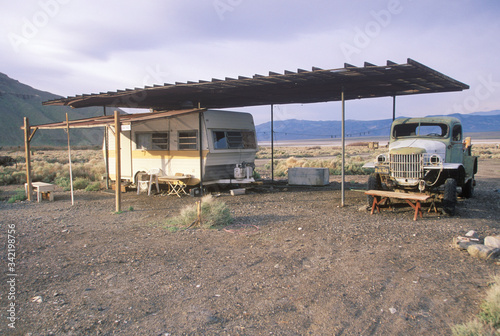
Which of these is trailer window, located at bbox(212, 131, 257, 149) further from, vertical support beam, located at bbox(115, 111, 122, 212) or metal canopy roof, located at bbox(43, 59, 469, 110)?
vertical support beam, located at bbox(115, 111, 122, 212)

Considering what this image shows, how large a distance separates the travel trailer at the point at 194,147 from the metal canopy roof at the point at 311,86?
2.92 feet

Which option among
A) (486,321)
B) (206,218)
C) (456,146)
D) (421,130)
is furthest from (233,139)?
(486,321)

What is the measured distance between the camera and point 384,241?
6.33 meters

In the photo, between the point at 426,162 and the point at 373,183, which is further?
the point at 373,183

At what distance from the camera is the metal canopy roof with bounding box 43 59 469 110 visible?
347 inches

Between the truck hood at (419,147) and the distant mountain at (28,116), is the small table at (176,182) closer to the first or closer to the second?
the truck hood at (419,147)

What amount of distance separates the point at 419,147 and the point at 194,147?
652cm

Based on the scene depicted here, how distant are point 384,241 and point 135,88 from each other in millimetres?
8862

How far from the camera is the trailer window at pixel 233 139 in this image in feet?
39.6

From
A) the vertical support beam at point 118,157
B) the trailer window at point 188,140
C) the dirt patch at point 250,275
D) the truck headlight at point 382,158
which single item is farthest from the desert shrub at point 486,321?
the trailer window at point 188,140

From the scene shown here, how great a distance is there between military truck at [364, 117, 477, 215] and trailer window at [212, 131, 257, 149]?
15.7ft

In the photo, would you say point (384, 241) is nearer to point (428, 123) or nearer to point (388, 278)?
point (388, 278)

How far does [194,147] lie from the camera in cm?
1190

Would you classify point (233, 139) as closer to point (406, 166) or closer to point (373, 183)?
point (373, 183)
